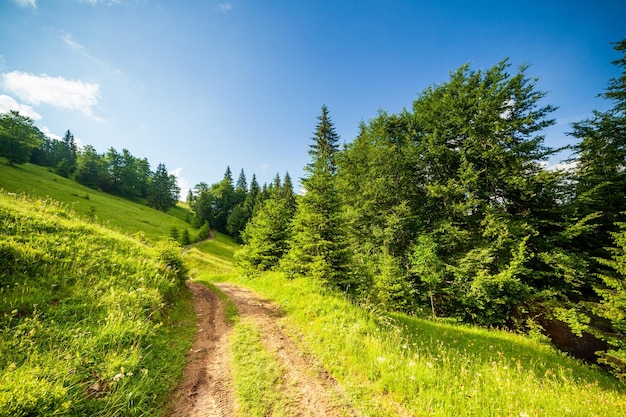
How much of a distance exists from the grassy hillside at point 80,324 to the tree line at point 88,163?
7058 cm

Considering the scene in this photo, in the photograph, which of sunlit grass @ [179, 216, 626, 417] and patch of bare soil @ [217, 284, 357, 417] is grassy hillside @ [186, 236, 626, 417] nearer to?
sunlit grass @ [179, 216, 626, 417]

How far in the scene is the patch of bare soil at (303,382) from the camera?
13.9ft

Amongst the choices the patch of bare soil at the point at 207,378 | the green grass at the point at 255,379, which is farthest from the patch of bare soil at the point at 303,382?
the patch of bare soil at the point at 207,378

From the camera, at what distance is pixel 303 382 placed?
4.99m

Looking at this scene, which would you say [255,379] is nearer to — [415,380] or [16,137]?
[415,380]

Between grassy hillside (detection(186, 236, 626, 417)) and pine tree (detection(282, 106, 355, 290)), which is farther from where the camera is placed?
pine tree (detection(282, 106, 355, 290))

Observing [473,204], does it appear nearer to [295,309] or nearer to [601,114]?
[601,114]

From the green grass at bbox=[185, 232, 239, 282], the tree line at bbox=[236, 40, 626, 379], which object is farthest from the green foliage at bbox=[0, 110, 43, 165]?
the tree line at bbox=[236, 40, 626, 379]

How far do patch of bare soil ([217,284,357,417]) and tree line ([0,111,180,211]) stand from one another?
260ft

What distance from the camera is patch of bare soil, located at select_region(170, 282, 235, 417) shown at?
4156 millimetres

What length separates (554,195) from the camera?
16.8 metres

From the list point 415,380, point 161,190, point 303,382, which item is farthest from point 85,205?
point 415,380

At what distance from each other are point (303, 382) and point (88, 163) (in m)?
93.3

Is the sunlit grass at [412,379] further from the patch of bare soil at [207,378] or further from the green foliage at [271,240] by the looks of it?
the green foliage at [271,240]
